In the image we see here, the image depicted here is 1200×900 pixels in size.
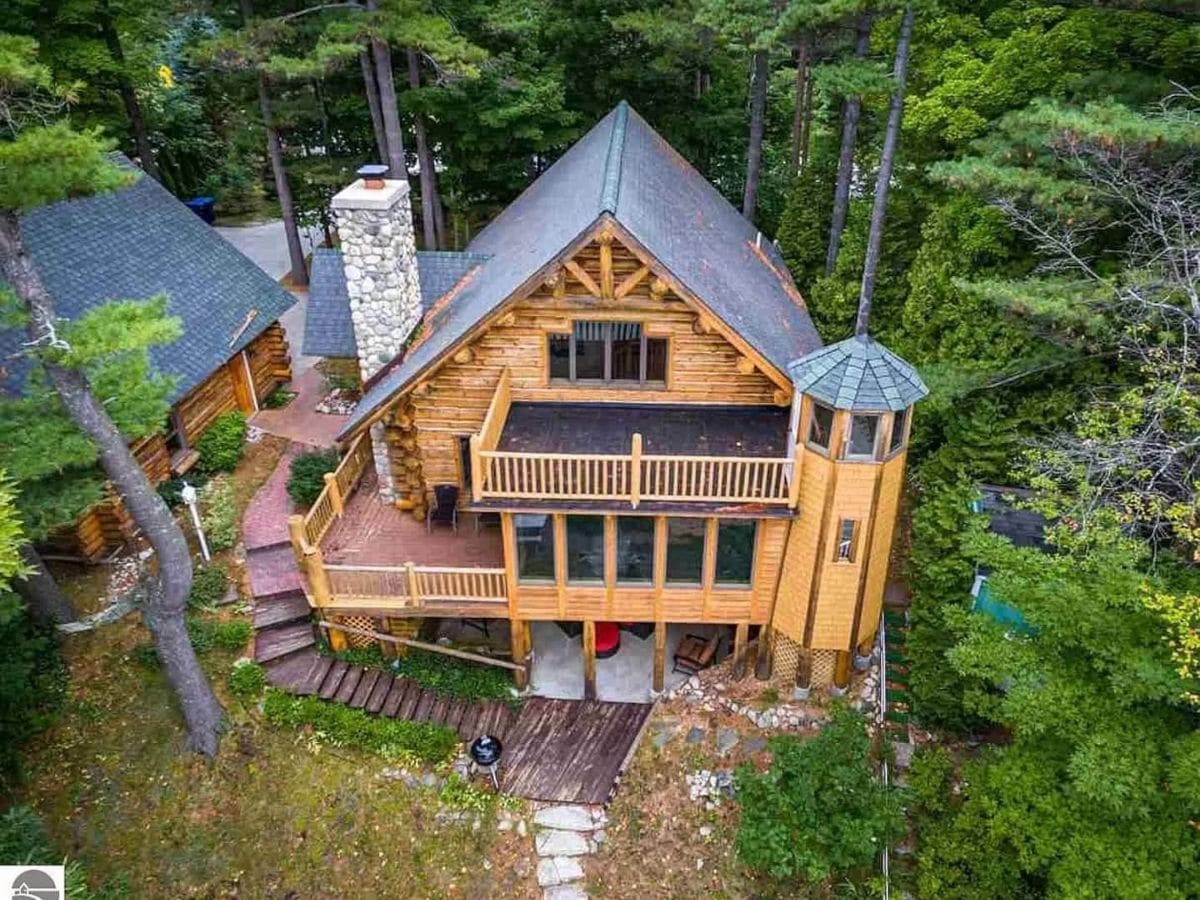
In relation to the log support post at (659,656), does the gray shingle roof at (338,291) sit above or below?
above

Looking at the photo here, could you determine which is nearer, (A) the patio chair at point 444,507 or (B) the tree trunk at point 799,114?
(A) the patio chair at point 444,507

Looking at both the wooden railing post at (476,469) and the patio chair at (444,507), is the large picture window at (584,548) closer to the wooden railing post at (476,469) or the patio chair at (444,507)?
the wooden railing post at (476,469)

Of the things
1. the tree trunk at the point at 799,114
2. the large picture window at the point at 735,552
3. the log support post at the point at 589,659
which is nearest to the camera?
the large picture window at the point at 735,552

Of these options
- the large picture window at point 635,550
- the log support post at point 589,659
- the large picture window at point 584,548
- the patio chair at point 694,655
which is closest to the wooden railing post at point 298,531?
the large picture window at point 584,548

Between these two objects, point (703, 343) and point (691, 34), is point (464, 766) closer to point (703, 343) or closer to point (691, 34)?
point (703, 343)

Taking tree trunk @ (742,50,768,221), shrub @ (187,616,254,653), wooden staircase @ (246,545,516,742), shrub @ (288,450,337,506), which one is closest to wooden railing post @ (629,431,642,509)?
wooden staircase @ (246,545,516,742)

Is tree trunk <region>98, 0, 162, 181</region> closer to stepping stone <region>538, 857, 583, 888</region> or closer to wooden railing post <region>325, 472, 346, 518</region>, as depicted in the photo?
wooden railing post <region>325, 472, 346, 518</region>
